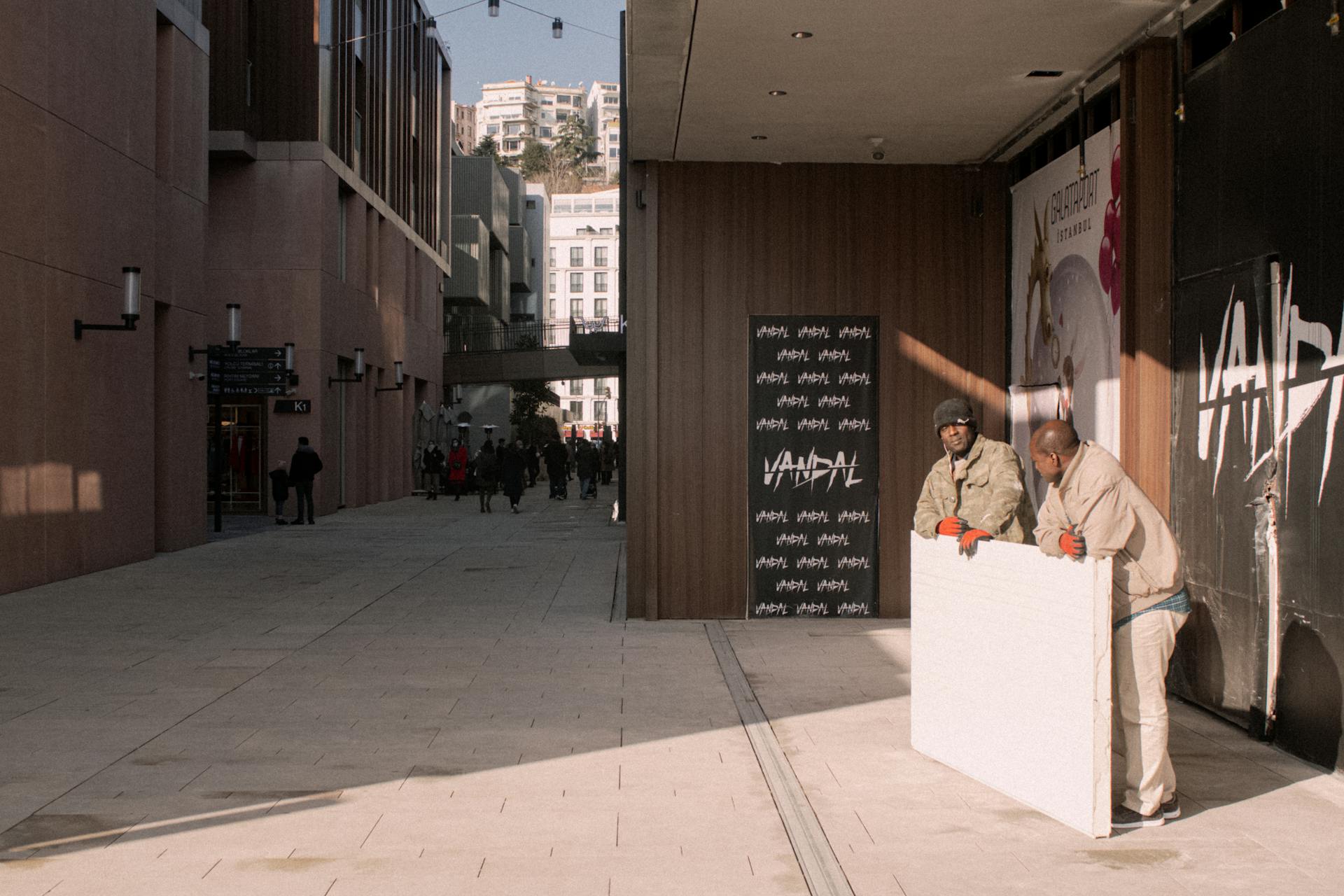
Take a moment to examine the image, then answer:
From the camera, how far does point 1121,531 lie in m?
5.18

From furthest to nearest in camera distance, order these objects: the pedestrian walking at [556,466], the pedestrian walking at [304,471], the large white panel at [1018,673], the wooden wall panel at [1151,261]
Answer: the pedestrian walking at [556,466] → the pedestrian walking at [304,471] → the wooden wall panel at [1151,261] → the large white panel at [1018,673]

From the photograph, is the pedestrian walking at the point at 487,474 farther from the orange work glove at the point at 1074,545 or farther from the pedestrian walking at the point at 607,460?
the orange work glove at the point at 1074,545

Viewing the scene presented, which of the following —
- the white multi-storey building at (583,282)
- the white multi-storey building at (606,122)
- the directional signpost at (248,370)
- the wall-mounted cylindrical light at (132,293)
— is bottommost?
the directional signpost at (248,370)

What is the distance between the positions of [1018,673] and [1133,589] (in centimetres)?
58

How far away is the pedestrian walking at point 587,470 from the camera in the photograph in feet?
108

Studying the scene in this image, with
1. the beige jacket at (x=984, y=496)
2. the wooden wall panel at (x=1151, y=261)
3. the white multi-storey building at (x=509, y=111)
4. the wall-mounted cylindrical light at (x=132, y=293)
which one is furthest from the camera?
the white multi-storey building at (x=509, y=111)

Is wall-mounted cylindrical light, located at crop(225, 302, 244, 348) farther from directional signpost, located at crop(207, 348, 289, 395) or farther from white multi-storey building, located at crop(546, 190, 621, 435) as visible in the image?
white multi-storey building, located at crop(546, 190, 621, 435)

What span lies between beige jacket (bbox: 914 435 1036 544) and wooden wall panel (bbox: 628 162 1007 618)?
175 inches

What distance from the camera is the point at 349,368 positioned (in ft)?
99.6

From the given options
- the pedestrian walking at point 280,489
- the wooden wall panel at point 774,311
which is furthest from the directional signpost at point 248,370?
the wooden wall panel at point 774,311

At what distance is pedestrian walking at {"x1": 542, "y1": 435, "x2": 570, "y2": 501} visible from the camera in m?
32.1

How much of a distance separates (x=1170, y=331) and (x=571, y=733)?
3950mm

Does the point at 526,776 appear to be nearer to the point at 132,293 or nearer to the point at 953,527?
the point at 953,527

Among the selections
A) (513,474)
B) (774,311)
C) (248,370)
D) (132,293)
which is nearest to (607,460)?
(513,474)
